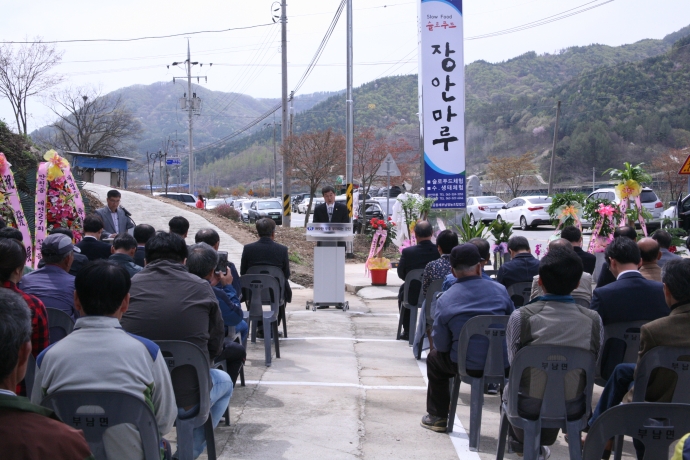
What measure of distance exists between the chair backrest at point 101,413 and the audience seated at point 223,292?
193cm

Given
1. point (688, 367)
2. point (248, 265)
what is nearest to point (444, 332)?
point (688, 367)

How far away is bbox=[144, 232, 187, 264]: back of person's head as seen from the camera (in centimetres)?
425

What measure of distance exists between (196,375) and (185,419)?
24cm

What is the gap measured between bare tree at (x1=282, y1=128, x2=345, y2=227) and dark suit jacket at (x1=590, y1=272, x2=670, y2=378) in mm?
22024

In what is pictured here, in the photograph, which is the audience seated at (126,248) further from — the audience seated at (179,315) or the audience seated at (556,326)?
the audience seated at (556,326)

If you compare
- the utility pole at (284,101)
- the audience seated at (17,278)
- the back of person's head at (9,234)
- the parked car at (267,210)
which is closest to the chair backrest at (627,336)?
the audience seated at (17,278)

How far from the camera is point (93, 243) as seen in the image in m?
6.89

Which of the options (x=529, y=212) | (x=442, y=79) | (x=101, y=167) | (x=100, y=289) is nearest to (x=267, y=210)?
(x=101, y=167)

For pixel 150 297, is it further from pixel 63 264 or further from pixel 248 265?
pixel 248 265

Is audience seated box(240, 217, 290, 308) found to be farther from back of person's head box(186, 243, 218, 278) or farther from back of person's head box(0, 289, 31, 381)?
back of person's head box(0, 289, 31, 381)

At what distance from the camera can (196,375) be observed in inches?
144

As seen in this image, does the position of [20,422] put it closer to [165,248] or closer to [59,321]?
[165,248]

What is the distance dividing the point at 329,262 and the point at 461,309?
5402 millimetres

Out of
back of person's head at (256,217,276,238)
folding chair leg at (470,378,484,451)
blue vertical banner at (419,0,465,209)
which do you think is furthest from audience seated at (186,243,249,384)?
blue vertical banner at (419,0,465,209)
